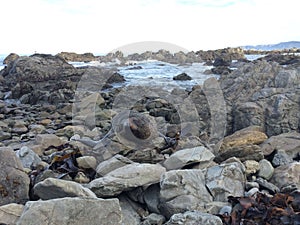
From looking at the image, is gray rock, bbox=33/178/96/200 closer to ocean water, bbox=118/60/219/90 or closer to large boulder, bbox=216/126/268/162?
large boulder, bbox=216/126/268/162

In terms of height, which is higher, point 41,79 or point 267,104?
point 267,104

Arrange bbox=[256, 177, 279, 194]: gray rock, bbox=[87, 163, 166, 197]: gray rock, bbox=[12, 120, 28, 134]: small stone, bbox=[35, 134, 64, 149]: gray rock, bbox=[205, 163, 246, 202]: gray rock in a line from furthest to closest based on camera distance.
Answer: bbox=[12, 120, 28, 134]: small stone
bbox=[35, 134, 64, 149]: gray rock
bbox=[256, 177, 279, 194]: gray rock
bbox=[205, 163, 246, 202]: gray rock
bbox=[87, 163, 166, 197]: gray rock

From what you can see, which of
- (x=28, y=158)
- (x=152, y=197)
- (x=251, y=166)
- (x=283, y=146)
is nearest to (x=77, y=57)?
(x=28, y=158)

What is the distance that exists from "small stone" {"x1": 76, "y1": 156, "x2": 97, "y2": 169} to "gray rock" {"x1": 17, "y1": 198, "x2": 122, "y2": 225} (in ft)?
4.84

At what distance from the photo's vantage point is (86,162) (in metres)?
4.00

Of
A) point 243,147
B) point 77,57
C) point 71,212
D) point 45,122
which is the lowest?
point 45,122

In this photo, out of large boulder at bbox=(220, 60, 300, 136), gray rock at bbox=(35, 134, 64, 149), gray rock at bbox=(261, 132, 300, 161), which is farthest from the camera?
large boulder at bbox=(220, 60, 300, 136)

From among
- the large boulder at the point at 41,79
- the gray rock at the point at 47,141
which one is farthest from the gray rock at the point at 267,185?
the large boulder at the point at 41,79

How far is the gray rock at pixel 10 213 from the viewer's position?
8.80 feet

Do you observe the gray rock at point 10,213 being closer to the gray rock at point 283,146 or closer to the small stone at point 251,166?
the small stone at point 251,166

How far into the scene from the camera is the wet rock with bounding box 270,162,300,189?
362cm

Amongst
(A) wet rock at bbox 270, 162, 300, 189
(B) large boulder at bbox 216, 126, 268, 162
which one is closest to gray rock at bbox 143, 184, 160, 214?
(B) large boulder at bbox 216, 126, 268, 162

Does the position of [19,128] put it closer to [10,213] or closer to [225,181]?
[10,213]

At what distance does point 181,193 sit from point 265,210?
0.69 meters
